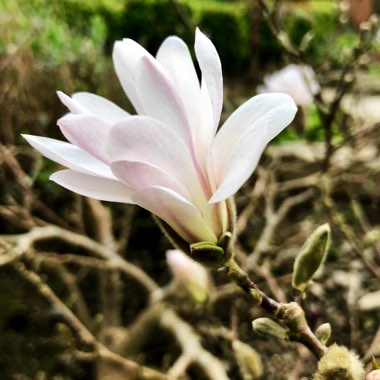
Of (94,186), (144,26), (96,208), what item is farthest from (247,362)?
(144,26)

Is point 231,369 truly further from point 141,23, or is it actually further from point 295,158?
point 141,23

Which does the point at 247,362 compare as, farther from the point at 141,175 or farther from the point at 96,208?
the point at 96,208

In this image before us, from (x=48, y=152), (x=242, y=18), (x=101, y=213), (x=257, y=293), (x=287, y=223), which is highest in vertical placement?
(x=242, y=18)

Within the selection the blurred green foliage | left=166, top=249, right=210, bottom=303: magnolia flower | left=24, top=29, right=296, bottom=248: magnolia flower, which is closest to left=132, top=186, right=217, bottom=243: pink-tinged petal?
left=24, top=29, right=296, bottom=248: magnolia flower

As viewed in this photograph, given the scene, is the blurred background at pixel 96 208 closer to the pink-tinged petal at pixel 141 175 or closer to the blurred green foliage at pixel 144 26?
A: the blurred green foliage at pixel 144 26

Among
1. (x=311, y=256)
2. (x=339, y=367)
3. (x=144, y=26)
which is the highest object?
(x=144, y=26)

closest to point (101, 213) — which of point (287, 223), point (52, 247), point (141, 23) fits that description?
point (52, 247)
